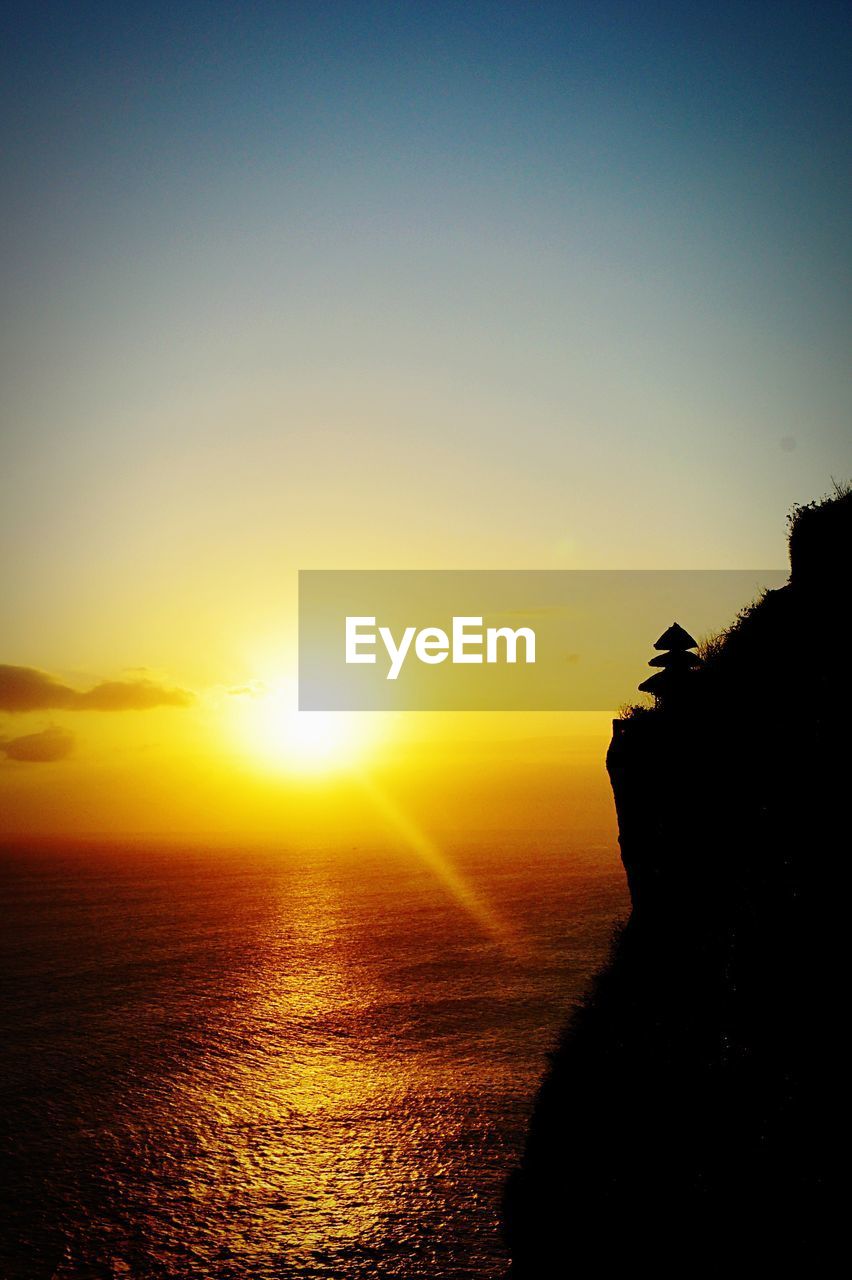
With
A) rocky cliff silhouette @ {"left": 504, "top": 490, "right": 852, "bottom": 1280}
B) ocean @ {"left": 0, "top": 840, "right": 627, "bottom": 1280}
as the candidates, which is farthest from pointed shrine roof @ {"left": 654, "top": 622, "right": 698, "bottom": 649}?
ocean @ {"left": 0, "top": 840, "right": 627, "bottom": 1280}

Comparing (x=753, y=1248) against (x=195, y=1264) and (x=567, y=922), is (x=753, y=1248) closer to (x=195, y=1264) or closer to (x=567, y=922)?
(x=195, y=1264)

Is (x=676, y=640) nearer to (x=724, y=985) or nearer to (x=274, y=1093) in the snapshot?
(x=724, y=985)

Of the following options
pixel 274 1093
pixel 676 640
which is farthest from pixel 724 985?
pixel 274 1093

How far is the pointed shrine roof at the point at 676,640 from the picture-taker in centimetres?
1928

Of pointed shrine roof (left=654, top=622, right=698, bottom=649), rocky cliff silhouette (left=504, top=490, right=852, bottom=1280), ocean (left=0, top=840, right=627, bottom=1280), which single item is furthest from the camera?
ocean (left=0, top=840, right=627, bottom=1280)

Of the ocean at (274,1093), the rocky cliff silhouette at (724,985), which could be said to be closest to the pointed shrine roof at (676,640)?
the rocky cliff silhouette at (724,985)

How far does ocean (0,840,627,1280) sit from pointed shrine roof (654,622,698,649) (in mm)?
23759

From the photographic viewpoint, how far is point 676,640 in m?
19.3

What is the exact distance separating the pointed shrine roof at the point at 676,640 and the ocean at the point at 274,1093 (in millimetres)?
23759

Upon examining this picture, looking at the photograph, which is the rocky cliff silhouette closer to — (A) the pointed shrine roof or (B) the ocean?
(A) the pointed shrine roof

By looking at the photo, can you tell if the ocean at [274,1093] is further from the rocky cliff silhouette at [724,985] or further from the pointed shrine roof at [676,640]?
the pointed shrine roof at [676,640]

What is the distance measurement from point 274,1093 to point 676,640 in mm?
46906

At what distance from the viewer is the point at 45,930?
124375mm

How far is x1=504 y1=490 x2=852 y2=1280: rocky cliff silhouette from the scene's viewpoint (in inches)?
395
